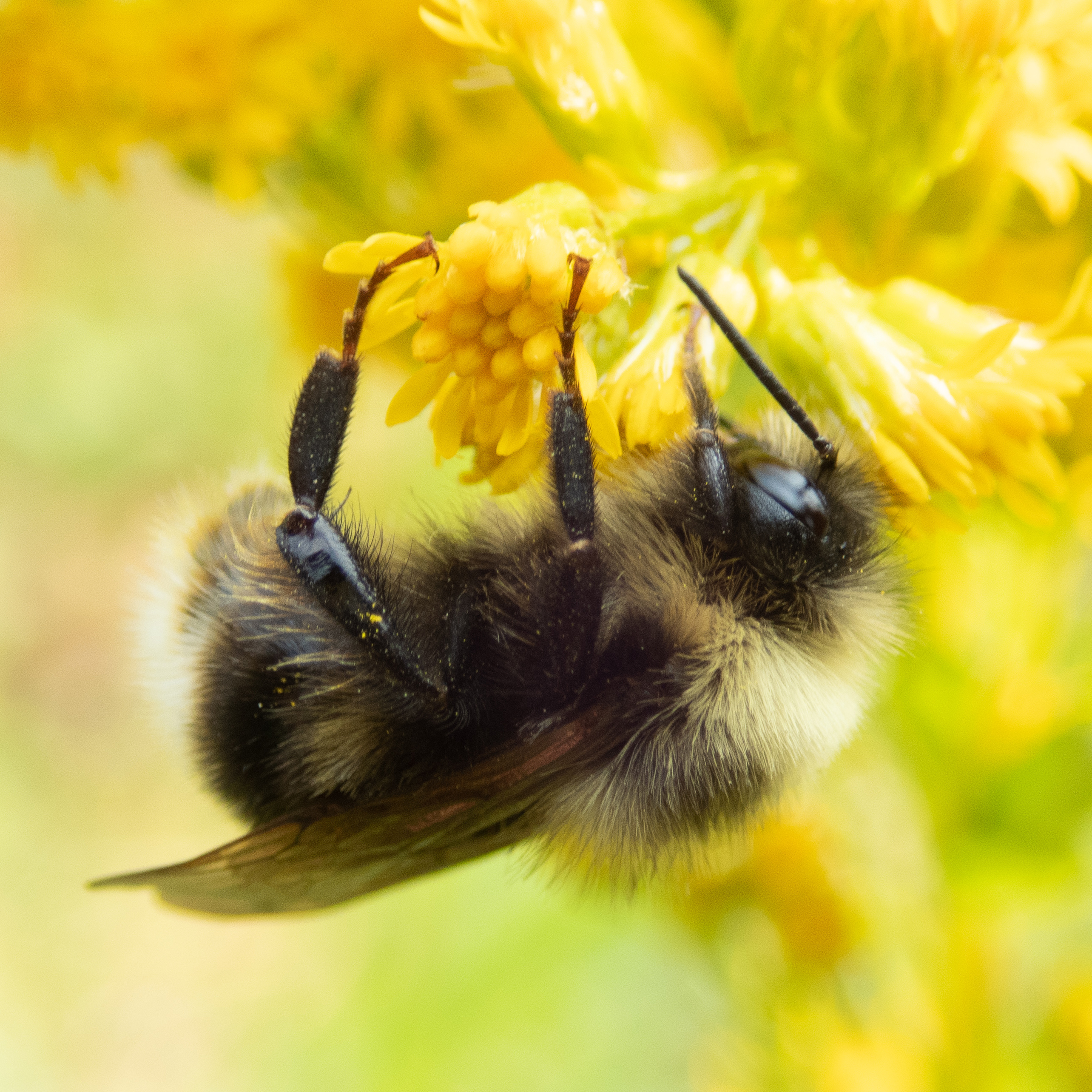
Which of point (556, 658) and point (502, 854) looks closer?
point (556, 658)

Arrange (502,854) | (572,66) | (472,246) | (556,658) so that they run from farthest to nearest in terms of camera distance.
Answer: (502,854) → (572,66) → (556,658) → (472,246)

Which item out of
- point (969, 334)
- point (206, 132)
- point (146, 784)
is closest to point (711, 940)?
point (969, 334)

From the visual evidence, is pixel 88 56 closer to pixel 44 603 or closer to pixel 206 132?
pixel 206 132

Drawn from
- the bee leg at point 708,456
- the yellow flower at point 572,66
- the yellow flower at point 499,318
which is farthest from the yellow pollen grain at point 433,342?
the yellow flower at point 572,66

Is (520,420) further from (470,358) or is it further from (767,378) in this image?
(767,378)

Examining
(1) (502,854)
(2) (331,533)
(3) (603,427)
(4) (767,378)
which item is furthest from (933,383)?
(1) (502,854)

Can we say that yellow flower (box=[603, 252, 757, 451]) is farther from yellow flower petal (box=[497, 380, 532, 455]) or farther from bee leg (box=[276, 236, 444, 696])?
bee leg (box=[276, 236, 444, 696])

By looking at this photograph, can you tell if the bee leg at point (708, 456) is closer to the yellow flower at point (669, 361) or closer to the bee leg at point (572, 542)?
the yellow flower at point (669, 361)
